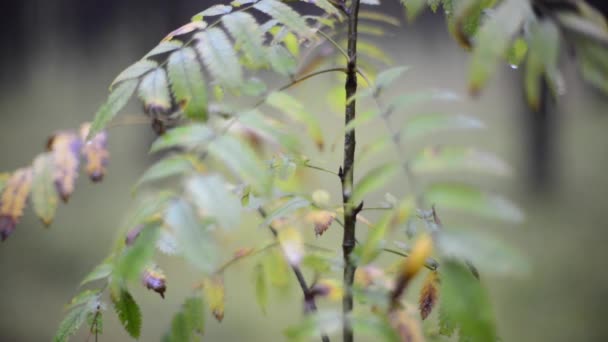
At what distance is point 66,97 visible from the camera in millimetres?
1803

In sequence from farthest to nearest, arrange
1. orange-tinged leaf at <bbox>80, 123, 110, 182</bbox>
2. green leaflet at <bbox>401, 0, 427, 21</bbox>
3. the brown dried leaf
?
orange-tinged leaf at <bbox>80, 123, 110, 182</bbox>, the brown dried leaf, green leaflet at <bbox>401, 0, 427, 21</bbox>

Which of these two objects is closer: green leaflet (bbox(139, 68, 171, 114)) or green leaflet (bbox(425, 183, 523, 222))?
green leaflet (bbox(425, 183, 523, 222))

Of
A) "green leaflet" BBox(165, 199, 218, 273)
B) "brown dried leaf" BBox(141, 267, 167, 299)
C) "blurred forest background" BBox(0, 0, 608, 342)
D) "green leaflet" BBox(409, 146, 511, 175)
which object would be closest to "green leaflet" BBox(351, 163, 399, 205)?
"green leaflet" BBox(409, 146, 511, 175)

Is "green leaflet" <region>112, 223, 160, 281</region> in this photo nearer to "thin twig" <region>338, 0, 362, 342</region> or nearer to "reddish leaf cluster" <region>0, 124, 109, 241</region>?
"thin twig" <region>338, 0, 362, 342</region>

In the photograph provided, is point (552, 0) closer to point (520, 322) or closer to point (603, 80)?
point (603, 80)

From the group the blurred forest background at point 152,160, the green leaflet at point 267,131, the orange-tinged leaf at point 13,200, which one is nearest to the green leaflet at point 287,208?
the green leaflet at point 267,131

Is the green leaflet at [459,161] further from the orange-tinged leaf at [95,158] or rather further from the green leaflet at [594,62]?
the orange-tinged leaf at [95,158]

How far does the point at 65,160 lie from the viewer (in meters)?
0.68

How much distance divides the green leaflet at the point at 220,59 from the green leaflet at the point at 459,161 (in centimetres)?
18

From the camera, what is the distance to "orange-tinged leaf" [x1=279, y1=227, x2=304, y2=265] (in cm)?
44

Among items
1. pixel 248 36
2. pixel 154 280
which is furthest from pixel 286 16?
pixel 154 280

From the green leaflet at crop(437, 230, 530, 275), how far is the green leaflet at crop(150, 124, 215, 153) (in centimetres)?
21

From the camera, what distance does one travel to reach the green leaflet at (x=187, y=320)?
468 millimetres

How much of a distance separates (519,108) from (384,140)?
52.6 inches
